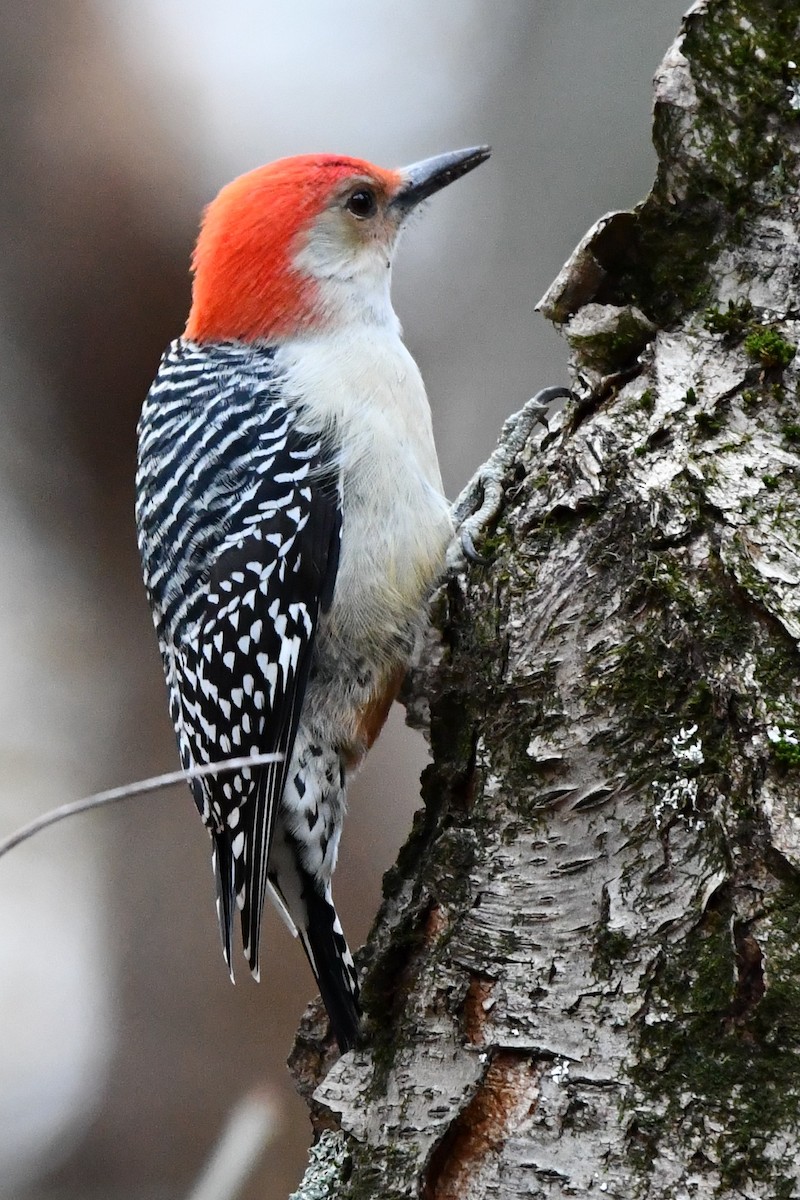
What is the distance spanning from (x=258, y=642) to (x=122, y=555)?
1853mm

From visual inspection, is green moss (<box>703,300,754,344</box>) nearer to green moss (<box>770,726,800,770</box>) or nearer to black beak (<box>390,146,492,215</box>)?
green moss (<box>770,726,800,770</box>)

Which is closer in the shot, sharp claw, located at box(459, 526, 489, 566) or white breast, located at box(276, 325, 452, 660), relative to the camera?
sharp claw, located at box(459, 526, 489, 566)

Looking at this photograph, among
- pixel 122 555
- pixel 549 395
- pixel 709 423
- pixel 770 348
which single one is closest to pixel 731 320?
pixel 770 348

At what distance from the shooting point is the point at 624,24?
17.7 feet

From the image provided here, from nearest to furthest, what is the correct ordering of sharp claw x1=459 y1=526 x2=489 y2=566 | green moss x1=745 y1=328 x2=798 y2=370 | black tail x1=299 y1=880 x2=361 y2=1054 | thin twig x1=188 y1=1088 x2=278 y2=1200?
1. thin twig x1=188 y1=1088 x2=278 y2=1200
2. green moss x1=745 y1=328 x2=798 y2=370
3. black tail x1=299 y1=880 x2=361 y2=1054
4. sharp claw x1=459 y1=526 x2=489 y2=566

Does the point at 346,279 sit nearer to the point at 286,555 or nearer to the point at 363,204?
the point at 363,204

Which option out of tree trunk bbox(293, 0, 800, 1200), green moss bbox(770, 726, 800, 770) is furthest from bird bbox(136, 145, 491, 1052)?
green moss bbox(770, 726, 800, 770)

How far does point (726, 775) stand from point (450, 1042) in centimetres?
77

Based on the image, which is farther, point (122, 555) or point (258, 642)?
point (122, 555)

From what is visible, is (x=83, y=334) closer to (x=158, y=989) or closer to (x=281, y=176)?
(x=281, y=176)

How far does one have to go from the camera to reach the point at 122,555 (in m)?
4.73

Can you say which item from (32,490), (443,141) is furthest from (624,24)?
(32,490)

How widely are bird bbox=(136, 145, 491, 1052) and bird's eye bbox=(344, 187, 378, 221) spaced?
152 millimetres

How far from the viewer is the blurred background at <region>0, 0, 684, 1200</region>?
432 cm
